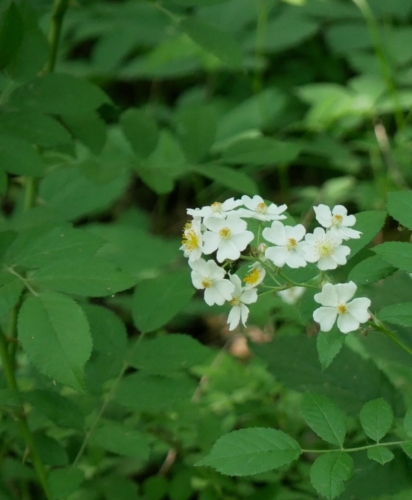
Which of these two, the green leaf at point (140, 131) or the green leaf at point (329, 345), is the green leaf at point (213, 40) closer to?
the green leaf at point (140, 131)

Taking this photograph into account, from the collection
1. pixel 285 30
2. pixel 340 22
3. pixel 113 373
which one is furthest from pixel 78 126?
pixel 340 22

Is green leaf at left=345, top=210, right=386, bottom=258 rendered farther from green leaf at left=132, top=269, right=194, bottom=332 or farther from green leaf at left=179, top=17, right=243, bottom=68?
green leaf at left=179, top=17, right=243, bottom=68

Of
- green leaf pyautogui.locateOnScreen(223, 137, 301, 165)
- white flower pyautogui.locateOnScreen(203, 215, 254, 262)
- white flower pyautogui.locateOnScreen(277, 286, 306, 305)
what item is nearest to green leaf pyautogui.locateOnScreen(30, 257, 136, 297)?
white flower pyautogui.locateOnScreen(203, 215, 254, 262)

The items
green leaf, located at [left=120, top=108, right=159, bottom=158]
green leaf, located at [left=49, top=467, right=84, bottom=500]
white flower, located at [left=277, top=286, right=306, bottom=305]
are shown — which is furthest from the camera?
white flower, located at [left=277, top=286, right=306, bottom=305]

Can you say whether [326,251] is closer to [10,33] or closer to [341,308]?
[341,308]

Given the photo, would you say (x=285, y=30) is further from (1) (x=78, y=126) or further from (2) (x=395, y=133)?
(1) (x=78, y=126)

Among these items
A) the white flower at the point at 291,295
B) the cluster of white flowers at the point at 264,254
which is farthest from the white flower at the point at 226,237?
the white flower at the point at 291,295
